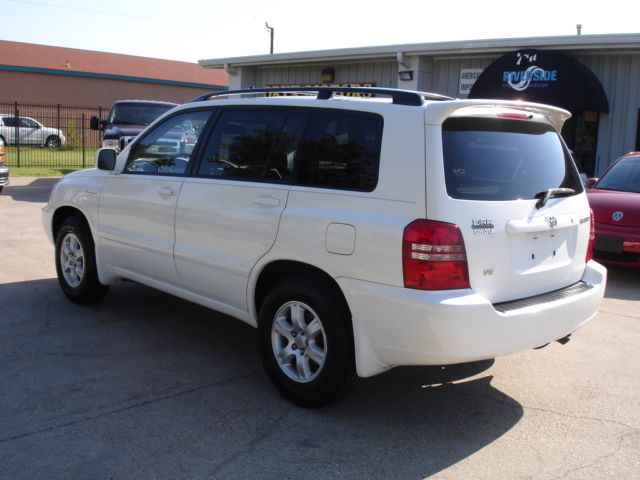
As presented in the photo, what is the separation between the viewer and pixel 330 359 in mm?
3986

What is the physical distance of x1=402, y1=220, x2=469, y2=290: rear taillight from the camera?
11.9 feet

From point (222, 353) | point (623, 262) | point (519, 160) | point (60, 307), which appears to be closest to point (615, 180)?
point (623, 262)

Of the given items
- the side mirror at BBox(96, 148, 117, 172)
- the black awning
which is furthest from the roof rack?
the black awning

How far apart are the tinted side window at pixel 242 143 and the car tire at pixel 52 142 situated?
29204 millimetres

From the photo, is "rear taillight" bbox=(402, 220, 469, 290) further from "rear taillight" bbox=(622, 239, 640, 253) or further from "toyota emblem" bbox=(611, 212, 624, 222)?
"toyota emblem" bbox=(611, 212, 624, 222)

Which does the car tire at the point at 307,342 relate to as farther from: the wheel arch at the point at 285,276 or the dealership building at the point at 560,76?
the dealership building at the point at 560,76

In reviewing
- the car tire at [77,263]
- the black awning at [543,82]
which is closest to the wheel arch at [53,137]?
the black awning at [543,82]

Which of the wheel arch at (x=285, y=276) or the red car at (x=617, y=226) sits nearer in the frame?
the wheel arch at (x=285, y=276)

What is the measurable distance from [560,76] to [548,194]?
9799mm

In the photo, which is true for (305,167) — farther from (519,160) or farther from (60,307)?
(60,307)

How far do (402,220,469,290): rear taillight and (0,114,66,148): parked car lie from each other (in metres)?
29.1

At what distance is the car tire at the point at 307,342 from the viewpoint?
156 inches

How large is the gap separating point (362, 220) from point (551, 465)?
1608 mm

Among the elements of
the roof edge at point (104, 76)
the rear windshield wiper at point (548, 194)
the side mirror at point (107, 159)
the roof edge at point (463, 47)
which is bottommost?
the rear windshield wiper at point (548, 194)
